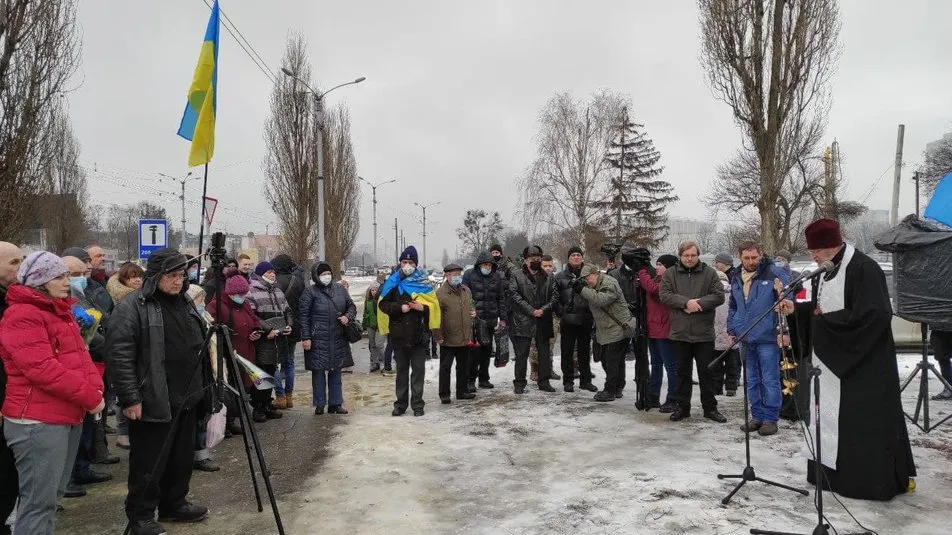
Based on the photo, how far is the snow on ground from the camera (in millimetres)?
4148

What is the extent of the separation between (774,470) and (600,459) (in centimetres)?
142

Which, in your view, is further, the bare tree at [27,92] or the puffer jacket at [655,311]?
the bare tree at [27,92]

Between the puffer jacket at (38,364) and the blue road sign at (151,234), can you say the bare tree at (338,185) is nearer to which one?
the blue road sign at (151,234)

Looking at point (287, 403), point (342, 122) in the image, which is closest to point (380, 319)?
point (287, 403)

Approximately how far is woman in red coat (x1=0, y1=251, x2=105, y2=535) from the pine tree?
3345 cm

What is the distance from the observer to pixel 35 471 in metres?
3.44

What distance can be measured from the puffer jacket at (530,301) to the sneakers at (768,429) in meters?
3.11

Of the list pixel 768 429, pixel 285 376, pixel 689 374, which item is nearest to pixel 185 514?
pixel 285 376

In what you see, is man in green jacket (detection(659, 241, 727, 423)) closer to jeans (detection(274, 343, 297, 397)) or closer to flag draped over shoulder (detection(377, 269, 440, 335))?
flag draped over shoulder (detection(377, 269, 440, 335))

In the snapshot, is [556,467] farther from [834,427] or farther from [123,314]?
[123,314]

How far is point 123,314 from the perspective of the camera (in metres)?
3.98

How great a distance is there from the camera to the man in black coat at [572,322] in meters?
8.55

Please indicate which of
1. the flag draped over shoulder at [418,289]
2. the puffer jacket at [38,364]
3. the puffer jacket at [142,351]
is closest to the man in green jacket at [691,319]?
the flag draped over shoulder at [418,289]

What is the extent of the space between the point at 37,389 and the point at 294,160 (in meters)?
22.8
